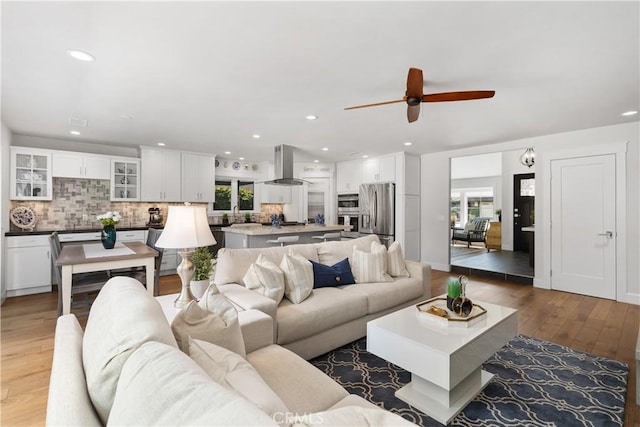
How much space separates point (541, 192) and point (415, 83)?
3889 mm

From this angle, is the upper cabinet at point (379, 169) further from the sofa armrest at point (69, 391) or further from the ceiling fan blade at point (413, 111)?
the sofa armrest at point (69, 391)

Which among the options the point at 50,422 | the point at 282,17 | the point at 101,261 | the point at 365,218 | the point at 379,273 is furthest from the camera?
the point at 365,218

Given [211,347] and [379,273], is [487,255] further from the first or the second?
[211,347]

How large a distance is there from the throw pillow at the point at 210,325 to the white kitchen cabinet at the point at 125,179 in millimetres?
5107

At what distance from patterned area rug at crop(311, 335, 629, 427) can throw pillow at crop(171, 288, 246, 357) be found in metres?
1.17

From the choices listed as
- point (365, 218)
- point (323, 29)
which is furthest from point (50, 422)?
point (365, 218)

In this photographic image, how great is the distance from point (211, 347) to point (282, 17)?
6.05 feet

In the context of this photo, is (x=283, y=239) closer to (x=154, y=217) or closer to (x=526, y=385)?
(x=154, y=217)

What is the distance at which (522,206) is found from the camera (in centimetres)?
808

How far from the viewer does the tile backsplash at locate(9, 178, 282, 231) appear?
197 inches

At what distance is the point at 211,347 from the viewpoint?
117 cm

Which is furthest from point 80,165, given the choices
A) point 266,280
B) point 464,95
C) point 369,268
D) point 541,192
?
point 541,192

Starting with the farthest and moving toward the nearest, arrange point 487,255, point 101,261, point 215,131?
point 487,255 → point 215,131 → point 101,261

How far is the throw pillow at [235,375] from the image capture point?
2.97 feet
